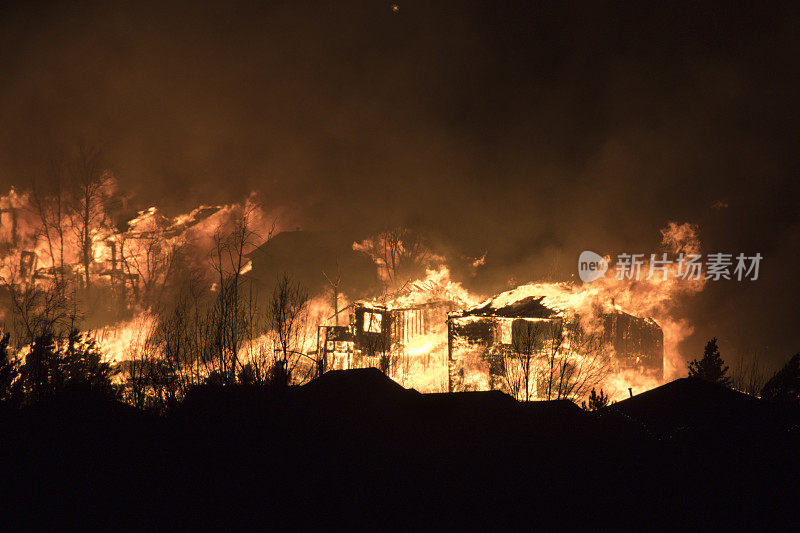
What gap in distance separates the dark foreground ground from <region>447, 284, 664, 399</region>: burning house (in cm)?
1295

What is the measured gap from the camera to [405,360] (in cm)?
2858

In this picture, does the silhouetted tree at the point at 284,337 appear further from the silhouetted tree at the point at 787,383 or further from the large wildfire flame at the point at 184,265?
the silhouetted tree at the point at 787,383

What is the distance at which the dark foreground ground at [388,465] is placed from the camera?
21.2 feet

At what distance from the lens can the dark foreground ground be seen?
6.46 metres

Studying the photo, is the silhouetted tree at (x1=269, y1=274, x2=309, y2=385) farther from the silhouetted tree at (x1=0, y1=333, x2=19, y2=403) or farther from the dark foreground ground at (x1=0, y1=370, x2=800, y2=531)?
the silhouetted tree at (x1=0, y1=333, x2=19, y2=403)

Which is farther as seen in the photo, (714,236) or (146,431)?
(714,236)

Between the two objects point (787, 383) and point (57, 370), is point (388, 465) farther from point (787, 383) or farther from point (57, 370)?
point (787, 383)

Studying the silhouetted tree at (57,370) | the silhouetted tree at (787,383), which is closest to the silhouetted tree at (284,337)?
the silhouetted tree at (57,370)

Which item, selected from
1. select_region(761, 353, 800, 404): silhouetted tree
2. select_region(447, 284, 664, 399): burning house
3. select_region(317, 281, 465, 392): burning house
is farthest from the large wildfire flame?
select_region(761, 353, 800, 404): silhouetted tree

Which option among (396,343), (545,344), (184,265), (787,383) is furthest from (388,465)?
(184,265)

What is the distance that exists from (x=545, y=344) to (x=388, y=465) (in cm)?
1716

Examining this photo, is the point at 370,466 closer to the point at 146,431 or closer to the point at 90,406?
the point at 146,431

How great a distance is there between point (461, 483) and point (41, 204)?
47336 mm

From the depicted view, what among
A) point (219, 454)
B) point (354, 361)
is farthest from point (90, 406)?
point (354, 361)
